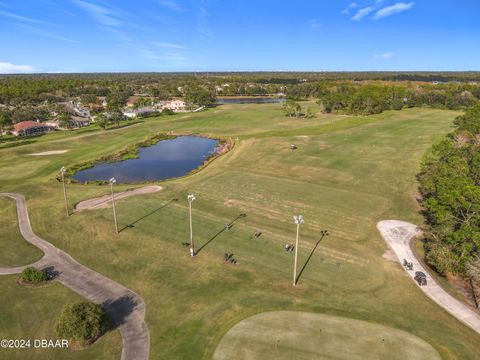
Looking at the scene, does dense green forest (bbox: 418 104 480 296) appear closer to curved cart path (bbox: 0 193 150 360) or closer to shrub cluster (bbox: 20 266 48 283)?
curved cart path (bbox: 0 193 150 360)

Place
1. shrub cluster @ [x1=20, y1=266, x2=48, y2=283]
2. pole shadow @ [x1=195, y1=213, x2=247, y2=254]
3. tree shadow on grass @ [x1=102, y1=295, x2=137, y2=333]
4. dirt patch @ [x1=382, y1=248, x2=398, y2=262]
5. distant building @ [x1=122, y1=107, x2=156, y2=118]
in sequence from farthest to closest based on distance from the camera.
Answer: distant building @ [x1=122, y1=107, x2=156, y2=118], pole shadow @ [x1=195, y1=213, x2=247, y2=254], dirt patch @ [x1=382, y1=248, x2=398, y2=262], shrub cluster @ [x1=20, y1=266, x2=48, y2=283], tree shadow on grass @ [x1=102, y1=295, x2=137, y2=333]

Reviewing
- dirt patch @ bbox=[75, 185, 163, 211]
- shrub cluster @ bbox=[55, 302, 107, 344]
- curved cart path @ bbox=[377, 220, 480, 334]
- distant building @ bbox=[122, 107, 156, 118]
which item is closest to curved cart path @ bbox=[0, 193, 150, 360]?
shrub cluster @ bbox=[55, 302, 107, 344]

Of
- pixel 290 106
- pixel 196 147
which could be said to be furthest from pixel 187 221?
pixel 290 106

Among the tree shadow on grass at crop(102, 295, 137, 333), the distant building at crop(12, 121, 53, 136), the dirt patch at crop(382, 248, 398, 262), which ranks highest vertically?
the distant building at crop(12, 121, 53, 136)

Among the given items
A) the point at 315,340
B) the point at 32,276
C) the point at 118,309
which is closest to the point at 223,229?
the point at 118,309

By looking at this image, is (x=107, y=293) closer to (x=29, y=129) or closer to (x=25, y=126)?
(x=29, y=129)

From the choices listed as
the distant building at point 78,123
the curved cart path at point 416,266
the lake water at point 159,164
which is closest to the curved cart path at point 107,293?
the curved cart path at point 416,266

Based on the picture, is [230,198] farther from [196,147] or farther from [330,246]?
[196,147]
